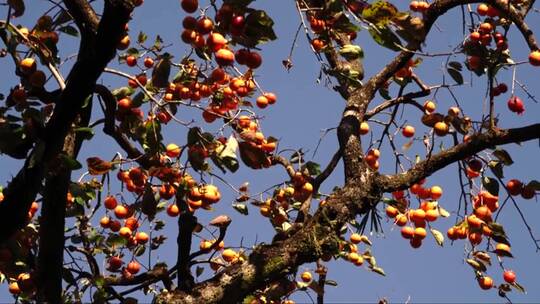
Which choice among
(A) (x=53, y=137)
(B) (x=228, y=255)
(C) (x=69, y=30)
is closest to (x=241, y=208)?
(B) (x=228, y=255)

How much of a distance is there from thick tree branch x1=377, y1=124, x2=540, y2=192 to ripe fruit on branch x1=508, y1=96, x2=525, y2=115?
679 millimetres

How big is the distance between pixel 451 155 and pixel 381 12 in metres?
1.16

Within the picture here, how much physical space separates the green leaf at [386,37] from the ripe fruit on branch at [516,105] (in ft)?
5.79

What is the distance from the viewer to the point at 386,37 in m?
A: 1.96

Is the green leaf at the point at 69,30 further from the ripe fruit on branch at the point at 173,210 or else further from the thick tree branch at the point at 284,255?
the thick tree branch at the point at 284,255

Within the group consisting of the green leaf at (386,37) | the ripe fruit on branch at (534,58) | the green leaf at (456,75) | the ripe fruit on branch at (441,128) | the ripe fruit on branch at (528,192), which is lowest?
the green leaf at (386,37)

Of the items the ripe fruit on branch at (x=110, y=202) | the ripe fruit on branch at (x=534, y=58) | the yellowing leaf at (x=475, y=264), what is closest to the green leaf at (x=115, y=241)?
the ripe fruit on branch at (x=110, y=202)

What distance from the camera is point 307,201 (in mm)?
3355

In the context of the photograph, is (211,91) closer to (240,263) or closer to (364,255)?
(240,263)

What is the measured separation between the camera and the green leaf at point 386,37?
1955 mm

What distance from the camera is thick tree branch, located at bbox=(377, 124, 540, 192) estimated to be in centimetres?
287

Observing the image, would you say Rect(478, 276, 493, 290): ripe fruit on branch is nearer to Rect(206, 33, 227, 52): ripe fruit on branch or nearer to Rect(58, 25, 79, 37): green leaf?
Rect(206, 33, 227, 52): ripe fruit on branch

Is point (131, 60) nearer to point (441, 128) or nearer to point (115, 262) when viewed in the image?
point (115, 262)

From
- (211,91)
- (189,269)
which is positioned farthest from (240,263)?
(211,91)
